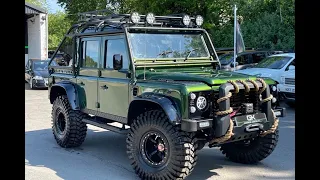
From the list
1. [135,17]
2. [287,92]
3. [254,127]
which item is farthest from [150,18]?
[287,92]

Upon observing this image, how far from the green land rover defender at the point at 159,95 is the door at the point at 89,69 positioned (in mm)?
17

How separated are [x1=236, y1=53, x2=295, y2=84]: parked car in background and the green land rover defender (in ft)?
19.3

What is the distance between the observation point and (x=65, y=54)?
25.1ft

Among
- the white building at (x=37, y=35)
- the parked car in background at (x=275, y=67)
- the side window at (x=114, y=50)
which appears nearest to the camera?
the side window at (x=114, y=50)

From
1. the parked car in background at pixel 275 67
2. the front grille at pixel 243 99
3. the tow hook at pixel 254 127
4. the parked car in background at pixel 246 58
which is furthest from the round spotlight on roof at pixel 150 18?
the parked car in background at pixel 246 58

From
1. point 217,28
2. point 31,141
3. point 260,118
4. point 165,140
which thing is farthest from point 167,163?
point 217,28

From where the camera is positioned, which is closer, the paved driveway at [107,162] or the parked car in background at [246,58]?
the paved driveway at [107,162]

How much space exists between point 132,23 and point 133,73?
0.82 metres

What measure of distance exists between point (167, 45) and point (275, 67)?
7027mm

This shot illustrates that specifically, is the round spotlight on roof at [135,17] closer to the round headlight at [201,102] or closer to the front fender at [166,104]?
the front fender at [166,104]

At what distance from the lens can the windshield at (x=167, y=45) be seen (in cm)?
596

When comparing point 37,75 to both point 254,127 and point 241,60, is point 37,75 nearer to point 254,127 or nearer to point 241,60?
point 241,60
